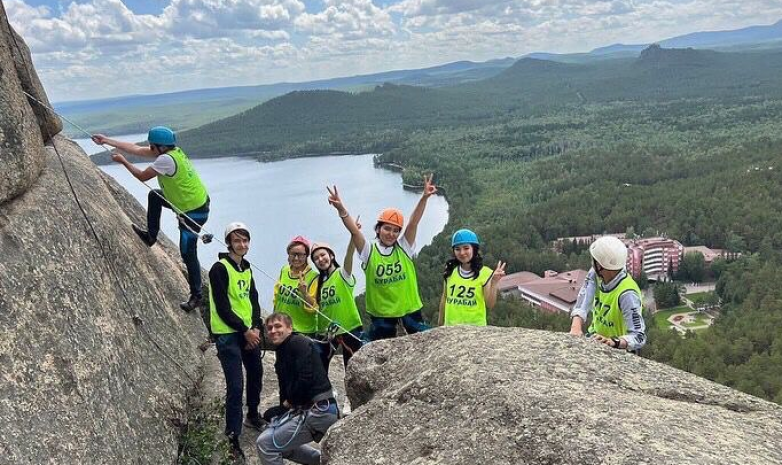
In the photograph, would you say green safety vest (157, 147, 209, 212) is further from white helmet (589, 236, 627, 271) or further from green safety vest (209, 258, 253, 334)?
white helmet (589, 236, 627, 271)

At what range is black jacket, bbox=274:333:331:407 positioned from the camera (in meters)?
4.77

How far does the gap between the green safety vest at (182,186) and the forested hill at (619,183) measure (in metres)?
30.5

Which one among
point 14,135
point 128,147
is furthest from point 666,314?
point 14,135

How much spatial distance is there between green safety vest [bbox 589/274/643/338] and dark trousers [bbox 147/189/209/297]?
4.42 meters

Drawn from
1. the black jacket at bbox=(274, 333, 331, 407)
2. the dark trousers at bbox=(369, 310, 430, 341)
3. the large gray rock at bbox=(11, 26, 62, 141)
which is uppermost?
the large gray rock at bbox=(11, 26, 62, 141)

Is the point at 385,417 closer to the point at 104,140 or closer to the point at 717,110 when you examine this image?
the point at 104,140

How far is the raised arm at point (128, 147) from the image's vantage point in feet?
21.3

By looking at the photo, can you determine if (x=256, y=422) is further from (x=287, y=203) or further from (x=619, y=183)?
(x=619, y=183)

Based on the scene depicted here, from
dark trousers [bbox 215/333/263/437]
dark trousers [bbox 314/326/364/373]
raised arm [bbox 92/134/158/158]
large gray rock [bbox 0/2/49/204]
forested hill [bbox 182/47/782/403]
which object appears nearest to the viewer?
large gray rock [bbox 0/2/49/204]

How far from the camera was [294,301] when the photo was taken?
6.13m

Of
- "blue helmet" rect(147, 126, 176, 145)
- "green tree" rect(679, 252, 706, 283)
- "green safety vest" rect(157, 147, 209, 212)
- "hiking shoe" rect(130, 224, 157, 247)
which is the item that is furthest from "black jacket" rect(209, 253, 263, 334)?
"green tree" rect(679, 252, 706, 283)

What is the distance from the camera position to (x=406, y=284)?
614 centimetres

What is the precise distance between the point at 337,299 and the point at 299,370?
→ 1396 millimetres

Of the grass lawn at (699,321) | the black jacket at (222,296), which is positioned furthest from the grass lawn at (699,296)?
the black jacket at (222,296)
